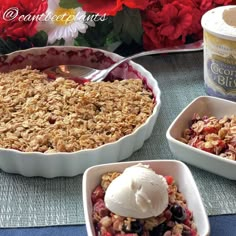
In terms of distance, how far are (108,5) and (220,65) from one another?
0.22 m

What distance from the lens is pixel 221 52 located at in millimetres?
783

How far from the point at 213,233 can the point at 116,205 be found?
4.7 inches

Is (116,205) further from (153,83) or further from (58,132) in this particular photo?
(153,83)

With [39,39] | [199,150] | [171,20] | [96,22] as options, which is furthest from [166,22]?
[199,150]

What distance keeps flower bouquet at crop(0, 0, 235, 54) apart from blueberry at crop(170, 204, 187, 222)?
42 cm

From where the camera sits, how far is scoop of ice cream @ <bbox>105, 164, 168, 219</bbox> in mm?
560

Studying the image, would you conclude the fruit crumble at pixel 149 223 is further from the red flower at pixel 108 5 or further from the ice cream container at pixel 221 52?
the red flower at pixel 108 5

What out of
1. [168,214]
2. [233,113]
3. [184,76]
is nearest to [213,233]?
[168,214]

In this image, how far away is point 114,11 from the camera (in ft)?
2.87

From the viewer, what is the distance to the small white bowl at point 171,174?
0.58 metres

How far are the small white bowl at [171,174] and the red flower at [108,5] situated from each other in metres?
0.33

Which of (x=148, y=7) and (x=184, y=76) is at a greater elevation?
(x=148, y=7)

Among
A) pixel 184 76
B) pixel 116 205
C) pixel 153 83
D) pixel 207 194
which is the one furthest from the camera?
pixel 184 76

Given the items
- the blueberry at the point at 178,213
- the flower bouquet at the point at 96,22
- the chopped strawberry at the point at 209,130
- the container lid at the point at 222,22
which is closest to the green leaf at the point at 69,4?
→ the flower bouquet at the point at 96,22
